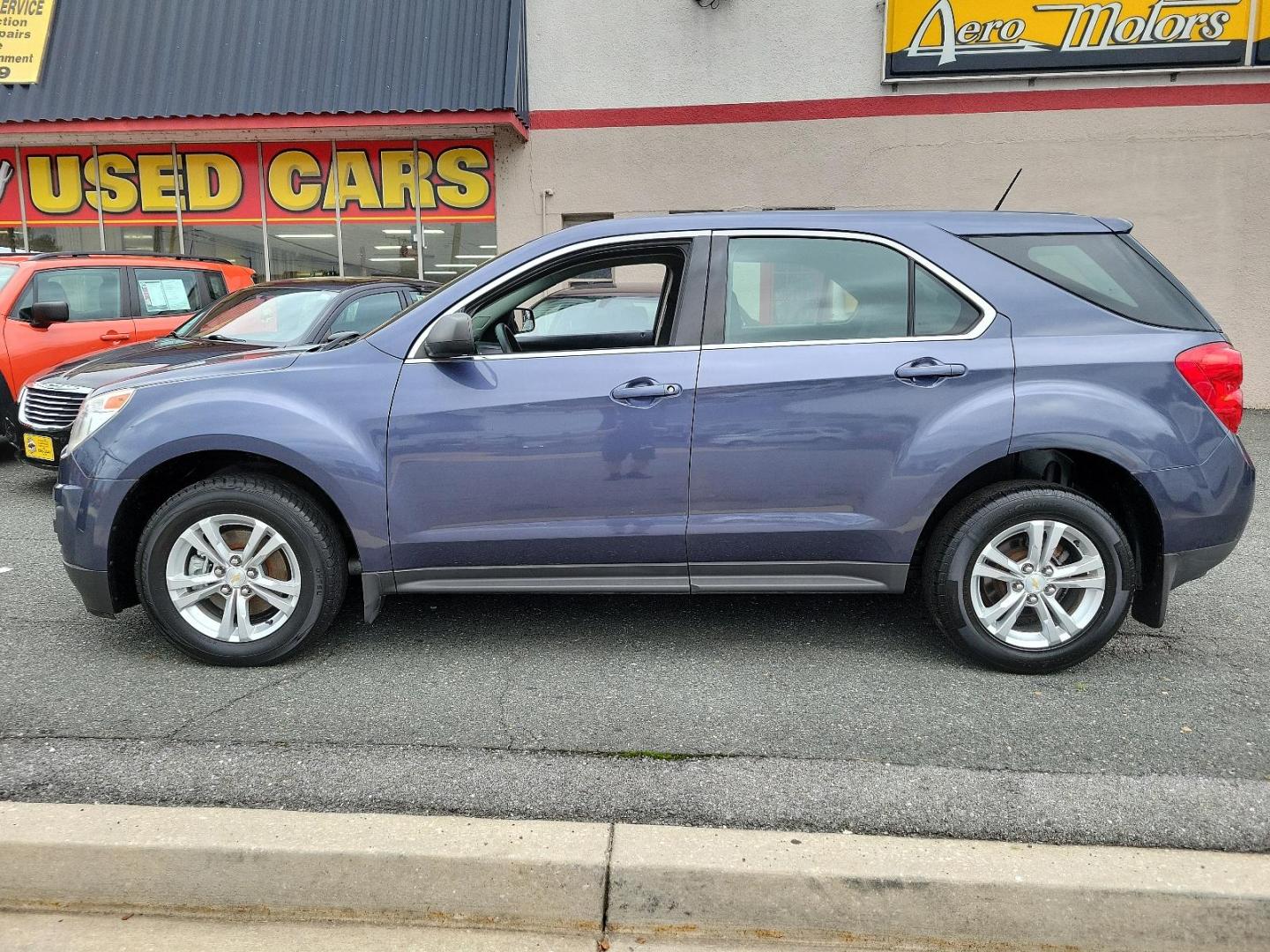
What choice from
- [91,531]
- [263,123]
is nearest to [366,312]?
[91,531]

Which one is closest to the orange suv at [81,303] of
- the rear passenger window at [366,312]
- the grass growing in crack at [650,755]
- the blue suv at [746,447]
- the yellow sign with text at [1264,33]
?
the rear passenger window at [366,312]

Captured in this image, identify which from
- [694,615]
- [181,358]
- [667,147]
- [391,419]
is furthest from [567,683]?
[667,147]

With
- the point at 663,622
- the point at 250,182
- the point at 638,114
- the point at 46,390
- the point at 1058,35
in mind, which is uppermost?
the point at 1058,35

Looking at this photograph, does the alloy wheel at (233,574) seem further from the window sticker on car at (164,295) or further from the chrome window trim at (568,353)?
the window sticker on car at (164,295)

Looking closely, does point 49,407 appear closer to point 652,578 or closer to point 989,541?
point 652,578

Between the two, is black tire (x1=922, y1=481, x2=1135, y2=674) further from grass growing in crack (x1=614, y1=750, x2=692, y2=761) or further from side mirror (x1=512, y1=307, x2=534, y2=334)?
side mirror (x1=512, y1=307, x2=534, y2=334)

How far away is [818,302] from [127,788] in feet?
9.39

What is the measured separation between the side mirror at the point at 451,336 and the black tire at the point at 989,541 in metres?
1.94

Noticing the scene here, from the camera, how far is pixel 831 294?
366 centimetres

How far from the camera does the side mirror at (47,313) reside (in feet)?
24.7

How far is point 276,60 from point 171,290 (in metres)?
4.96

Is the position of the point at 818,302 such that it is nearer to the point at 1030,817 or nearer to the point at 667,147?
the point at 1030,817

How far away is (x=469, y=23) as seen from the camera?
12016 mm

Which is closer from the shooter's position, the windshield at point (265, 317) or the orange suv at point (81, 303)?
the windshield at point (265, 317)
